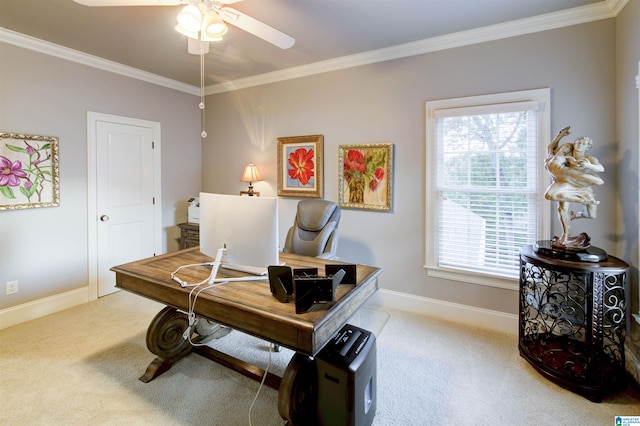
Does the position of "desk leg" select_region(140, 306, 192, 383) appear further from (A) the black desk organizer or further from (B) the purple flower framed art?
(B) the purple flower framed art

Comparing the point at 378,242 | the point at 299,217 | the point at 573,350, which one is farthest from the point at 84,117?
the point at 573,350

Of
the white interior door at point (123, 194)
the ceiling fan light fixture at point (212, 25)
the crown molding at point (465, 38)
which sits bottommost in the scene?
the white interior door at point (123, 194)

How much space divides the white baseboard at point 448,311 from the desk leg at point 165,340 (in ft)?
6.25

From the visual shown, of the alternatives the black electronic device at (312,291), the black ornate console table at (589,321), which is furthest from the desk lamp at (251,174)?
the black ornate console table at (589,321)

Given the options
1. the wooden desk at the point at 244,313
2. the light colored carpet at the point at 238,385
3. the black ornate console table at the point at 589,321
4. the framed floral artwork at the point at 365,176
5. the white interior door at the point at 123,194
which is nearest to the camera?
the wooden desk at the point at 244,313

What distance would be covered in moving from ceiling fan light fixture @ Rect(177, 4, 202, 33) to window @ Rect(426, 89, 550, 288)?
6.83 ft

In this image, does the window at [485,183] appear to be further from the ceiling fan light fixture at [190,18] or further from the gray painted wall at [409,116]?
the ceiling fan light fixture at [190,18]

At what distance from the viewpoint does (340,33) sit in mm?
2754

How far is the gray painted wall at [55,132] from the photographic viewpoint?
2822 millimetres

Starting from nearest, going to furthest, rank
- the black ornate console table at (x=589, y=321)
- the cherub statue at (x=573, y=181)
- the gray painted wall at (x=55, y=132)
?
the black ornate console table at (x=589, y=321) < the cherub statue at (x=573, y=181) < the gray painted wall at (x=55, y=132)

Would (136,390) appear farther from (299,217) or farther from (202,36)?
(202,36)

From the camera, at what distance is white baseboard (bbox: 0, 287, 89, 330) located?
111 inches

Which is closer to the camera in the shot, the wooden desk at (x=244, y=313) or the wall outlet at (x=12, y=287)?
the wooden desk at (x=244, y=313)

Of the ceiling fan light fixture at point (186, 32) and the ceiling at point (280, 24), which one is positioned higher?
the ceiling at point (280, 24)
